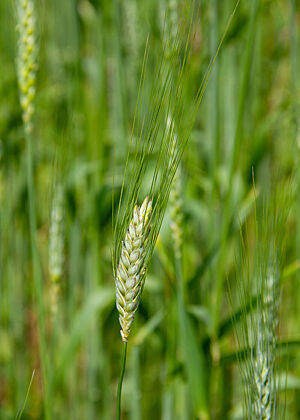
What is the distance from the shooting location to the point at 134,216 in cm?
45

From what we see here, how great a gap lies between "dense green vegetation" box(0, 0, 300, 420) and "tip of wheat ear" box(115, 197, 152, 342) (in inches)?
0.7

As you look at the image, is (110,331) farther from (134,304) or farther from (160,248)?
(134,304)

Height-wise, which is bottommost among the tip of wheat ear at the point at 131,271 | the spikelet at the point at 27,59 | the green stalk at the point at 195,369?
the green stalk at the point at 195,369

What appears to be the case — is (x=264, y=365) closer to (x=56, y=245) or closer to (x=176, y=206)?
(x=176, y=206)

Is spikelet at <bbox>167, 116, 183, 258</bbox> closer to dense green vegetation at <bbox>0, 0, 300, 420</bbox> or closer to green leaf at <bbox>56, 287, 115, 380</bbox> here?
dense green vegetation at <bbox>0, 0, 300, 420</bbox>

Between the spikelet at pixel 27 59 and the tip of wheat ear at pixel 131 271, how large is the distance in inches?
12.3

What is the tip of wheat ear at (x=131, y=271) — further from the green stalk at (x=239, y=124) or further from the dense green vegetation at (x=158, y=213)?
the green stalk at (x=239, y=124)

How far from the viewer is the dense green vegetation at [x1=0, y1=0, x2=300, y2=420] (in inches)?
27.8

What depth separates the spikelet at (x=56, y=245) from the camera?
0.79 m

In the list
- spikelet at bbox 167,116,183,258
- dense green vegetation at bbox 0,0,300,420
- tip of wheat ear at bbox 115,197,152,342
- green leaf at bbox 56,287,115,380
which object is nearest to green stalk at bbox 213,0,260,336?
dense green vegetation at bbox 0,0,300,420

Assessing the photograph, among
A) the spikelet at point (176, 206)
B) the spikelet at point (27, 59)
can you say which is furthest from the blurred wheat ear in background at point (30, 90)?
the spikelet at point (176, 206)

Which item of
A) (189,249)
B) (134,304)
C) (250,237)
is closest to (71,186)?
(189,249)

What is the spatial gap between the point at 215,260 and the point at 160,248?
153mm

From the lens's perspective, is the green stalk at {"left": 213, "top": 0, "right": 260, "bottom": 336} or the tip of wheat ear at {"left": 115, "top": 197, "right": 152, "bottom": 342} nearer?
the tip of wheat ear at {"left": 115, "top": 197, "right": 152, "bottom": 342}
